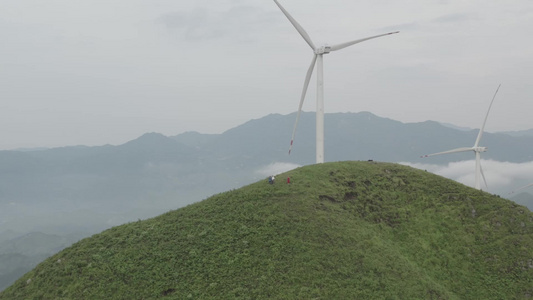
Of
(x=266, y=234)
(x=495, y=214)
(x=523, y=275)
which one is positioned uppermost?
(x=266, y=234)

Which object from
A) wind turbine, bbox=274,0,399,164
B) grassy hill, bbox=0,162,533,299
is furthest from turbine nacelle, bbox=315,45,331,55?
grassy hill, bbox=0,162,533,299

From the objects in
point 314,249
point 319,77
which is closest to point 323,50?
point 319,77

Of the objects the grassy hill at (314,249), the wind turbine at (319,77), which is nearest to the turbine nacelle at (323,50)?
the wind turbine at (319,77)

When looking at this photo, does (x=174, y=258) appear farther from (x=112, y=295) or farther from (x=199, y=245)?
(x=112, y=295)

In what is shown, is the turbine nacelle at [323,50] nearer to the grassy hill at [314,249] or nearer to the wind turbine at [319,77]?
the wind turbine at [319,77]

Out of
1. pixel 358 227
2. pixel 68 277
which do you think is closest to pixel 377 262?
pixel 358 227

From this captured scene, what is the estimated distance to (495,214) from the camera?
39.6m

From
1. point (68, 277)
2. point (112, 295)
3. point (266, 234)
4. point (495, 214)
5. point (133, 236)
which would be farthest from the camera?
point (495, 214)

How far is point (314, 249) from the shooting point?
100 feet

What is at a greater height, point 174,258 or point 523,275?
point 174,258

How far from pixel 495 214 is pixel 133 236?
37.2 metres

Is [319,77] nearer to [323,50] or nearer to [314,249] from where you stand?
[323,50]

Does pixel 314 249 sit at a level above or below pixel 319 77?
below

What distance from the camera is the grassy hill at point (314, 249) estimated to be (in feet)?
92.6
